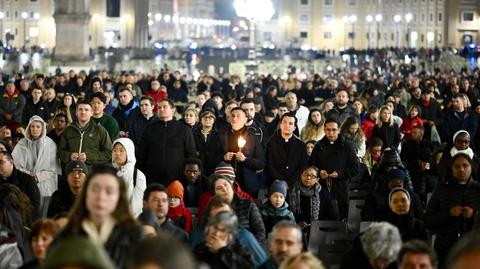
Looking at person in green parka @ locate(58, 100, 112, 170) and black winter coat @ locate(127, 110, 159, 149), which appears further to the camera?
black winter coat @ locate(127, 110, 159, 149)

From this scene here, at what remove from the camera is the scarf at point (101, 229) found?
6.76 meters

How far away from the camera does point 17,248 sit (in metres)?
9.10

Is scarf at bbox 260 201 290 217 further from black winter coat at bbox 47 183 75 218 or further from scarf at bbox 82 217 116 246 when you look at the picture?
scarf at bbox 82 217 116 246

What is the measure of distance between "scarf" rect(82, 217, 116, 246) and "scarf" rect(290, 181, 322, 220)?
19.7 ft

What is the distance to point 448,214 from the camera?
1059cm

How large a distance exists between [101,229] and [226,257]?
176 centimetres

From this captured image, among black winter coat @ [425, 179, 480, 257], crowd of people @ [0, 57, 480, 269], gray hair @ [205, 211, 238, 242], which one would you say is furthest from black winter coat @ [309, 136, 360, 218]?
gray hair @ [205, 211, 238, 242]

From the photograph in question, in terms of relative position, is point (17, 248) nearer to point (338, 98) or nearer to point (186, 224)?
point (186, 224)

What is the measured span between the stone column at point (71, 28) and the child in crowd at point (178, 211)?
31.4 meters

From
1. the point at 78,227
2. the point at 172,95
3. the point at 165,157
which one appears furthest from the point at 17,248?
the point at 172,95

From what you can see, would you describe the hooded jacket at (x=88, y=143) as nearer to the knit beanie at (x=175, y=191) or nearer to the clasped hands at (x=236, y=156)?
the clasped hands at (x=236, y=156)

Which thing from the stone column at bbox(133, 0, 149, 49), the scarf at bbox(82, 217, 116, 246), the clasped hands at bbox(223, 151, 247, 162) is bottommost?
the scarf at bbox(82, 217, 116, 246)

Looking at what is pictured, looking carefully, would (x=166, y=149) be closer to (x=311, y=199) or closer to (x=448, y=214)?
(x=311, y=199)

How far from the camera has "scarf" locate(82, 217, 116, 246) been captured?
676 centimetres
